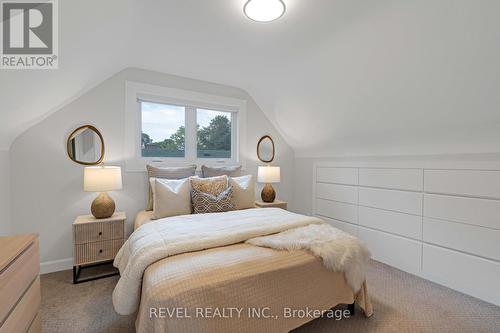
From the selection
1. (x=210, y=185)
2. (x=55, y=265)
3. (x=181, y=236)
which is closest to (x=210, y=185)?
(x=210, y=185)

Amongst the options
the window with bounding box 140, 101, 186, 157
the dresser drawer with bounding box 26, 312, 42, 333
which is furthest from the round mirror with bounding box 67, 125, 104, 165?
the dresser drawer with bounding box 26, 312, 42, 333

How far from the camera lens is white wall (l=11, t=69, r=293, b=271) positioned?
2180mm

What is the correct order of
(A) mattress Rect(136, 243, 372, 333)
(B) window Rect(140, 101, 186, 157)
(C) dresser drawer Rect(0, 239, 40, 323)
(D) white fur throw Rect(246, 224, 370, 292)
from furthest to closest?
(B) window Rect(140, 101, 186, 157)
(D) white fur throw Rect(246, 224, 370, 292)
(A) mattress Rect(136, 243, 372, 333)
(C) dresser drawer Rect(0, 239, 40, 323)

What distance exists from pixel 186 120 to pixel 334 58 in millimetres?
1968

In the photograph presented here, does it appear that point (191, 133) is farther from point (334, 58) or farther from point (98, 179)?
point (334, 58)

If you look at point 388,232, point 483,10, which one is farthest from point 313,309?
point 483,10

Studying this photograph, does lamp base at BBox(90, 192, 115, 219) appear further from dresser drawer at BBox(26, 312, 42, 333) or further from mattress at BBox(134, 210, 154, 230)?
dresser drawer at BBox(26, 312, 42, 333)

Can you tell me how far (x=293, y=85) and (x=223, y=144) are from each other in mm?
1316

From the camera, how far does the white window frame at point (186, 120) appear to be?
2629mm

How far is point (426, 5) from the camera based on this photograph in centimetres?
149

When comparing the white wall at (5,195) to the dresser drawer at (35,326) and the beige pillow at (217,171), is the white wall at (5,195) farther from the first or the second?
A: the beige pillow at (217,171)

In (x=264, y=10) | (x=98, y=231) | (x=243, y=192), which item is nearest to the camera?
(x=264, y=10)

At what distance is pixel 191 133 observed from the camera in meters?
3.10

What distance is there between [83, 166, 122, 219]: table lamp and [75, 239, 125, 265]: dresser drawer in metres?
0.26
